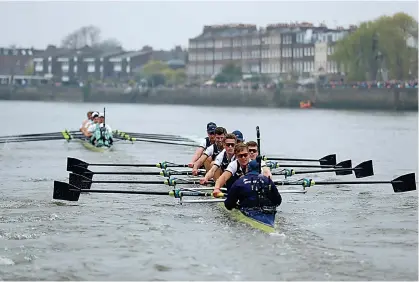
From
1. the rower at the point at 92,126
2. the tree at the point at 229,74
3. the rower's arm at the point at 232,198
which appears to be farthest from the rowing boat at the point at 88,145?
the tree at the point at 229,74

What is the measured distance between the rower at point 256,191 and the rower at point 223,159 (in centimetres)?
194

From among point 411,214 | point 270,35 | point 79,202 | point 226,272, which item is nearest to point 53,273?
point 226,272

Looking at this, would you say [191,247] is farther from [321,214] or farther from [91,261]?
[321,214]

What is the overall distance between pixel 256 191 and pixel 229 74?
12278cm

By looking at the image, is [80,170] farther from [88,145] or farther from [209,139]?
[88,145]

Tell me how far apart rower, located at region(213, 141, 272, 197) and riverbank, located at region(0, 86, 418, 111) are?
233 ft

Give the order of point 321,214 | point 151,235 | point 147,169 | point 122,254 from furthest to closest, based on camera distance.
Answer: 1. point 147,169
2. point 321,214
3. point 151,235
4. point 122,254

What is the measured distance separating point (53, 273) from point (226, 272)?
214cm

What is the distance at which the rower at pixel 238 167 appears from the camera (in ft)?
52.8

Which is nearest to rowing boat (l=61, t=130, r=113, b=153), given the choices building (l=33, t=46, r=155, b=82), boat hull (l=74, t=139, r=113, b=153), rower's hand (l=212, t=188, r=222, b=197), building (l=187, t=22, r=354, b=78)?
boat hull (l=74, t=139, r=113, b=153)

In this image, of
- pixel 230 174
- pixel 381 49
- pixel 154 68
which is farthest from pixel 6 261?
pixel 154 68

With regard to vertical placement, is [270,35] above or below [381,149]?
above

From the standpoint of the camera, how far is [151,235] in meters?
15.9

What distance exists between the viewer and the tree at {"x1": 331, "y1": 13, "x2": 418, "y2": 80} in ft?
290
